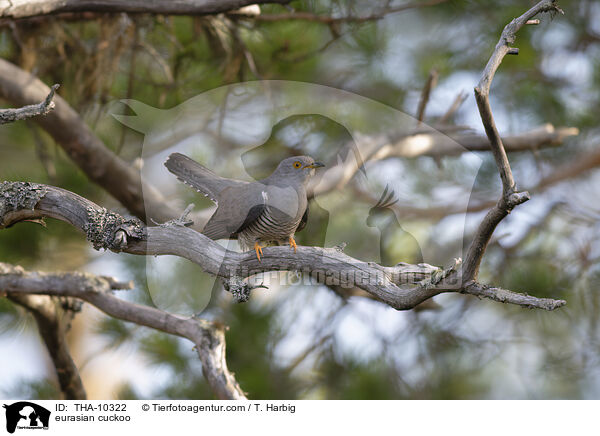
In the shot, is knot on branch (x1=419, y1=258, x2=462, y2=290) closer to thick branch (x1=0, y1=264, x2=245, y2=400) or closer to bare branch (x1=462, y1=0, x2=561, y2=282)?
bare branch (x1=462, y1=0, x2=561, y2=282)

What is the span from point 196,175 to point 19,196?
0.29 metres

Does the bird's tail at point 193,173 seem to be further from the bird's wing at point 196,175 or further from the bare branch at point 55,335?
the bare branch at point 55,335

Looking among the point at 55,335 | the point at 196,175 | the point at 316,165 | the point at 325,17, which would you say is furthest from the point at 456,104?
the point at 55,335

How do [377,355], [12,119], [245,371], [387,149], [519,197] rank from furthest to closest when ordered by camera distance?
[377,355], [245,371], [387,149], [12,119], [519,197]

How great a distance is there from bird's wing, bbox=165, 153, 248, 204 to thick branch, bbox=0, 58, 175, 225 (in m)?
0.49

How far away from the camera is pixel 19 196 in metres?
0.83

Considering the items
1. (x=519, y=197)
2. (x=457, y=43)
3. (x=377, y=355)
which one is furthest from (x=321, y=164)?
(x=457, y=43)

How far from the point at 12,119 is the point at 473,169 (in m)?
1.09

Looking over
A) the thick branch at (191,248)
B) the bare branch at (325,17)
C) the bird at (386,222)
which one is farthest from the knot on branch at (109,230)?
the bare branch at (325,17)

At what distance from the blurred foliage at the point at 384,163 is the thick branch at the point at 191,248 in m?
0.39

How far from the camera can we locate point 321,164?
2.69 ft

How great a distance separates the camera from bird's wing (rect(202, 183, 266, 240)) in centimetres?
81
